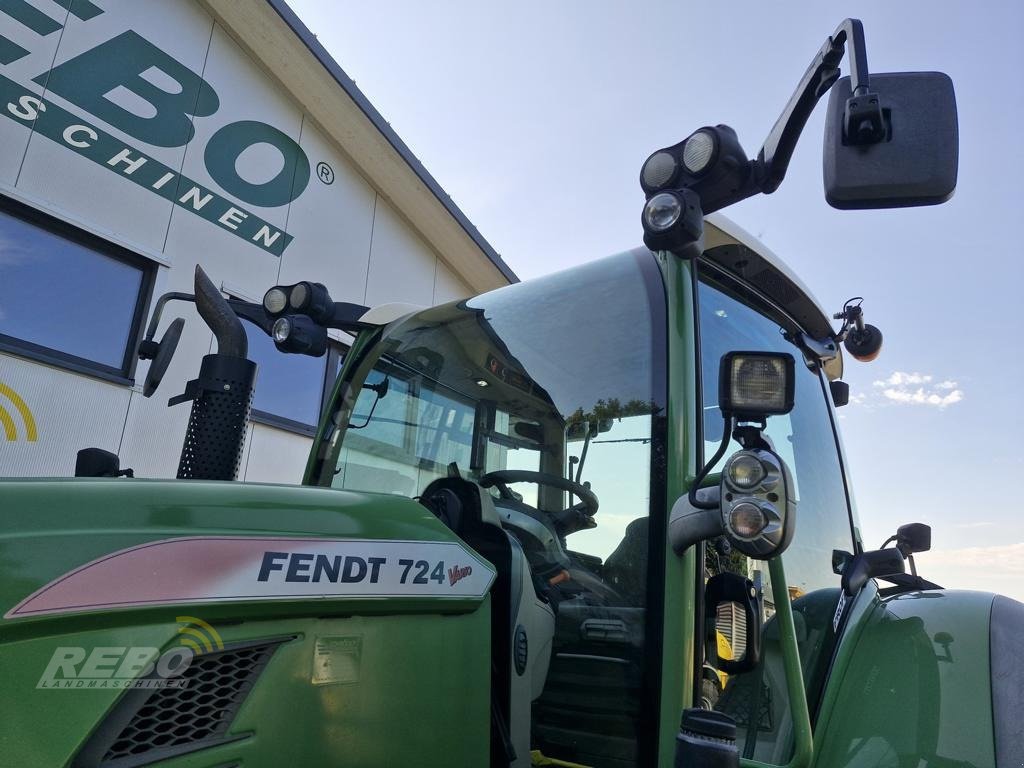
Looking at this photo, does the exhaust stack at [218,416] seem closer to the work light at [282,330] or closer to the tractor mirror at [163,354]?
the tractor mirror at [163,354]

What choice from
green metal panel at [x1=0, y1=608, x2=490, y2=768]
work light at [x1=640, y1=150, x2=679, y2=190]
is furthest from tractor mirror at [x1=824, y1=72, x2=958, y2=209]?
green metal panel at [x1=0, y1=608, x2=490, y2=768]

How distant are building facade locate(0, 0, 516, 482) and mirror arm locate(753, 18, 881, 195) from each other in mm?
4448

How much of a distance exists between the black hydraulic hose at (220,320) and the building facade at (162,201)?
302 cm

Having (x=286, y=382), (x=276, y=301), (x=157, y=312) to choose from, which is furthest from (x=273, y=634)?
(x=286, y=382)

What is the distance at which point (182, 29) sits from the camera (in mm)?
5406

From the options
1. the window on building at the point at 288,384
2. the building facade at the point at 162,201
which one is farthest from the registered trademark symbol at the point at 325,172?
the window on building at the point at 288,384

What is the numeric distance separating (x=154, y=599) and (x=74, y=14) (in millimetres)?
5342

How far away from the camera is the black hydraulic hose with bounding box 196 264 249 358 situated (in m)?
1.88

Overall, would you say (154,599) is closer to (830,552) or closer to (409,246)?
(830,552)

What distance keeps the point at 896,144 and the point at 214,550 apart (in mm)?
1368

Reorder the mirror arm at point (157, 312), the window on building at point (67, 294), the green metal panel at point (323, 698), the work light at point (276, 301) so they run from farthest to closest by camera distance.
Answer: the window on building at point (67, 294) → the work light at point (276, 301) → the mirror arm at point (157, 312) → the green metal panel at point (323, 698)

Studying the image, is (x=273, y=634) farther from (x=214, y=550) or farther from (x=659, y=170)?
(x=659, y=170)

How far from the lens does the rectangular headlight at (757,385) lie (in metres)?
1.29

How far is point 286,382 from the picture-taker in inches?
235
